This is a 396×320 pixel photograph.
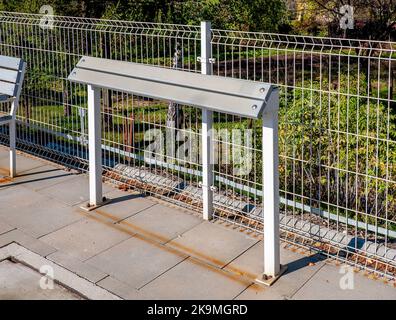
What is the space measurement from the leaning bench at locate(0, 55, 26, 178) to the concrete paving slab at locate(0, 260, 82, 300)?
234cm

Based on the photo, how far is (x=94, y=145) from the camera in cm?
636

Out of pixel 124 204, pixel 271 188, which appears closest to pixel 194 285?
pixel 271 188

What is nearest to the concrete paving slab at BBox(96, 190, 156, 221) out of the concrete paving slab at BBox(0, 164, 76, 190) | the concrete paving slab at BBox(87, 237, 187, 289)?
the concrete paving slab at BBox(87, 237, 187, 289)

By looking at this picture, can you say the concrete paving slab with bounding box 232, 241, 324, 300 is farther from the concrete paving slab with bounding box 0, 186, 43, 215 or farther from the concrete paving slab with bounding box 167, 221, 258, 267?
the concrete paving slab with bounding box 0, 186, 43, 215

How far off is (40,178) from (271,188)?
144 inches

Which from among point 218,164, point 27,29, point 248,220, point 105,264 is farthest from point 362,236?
point 27,29

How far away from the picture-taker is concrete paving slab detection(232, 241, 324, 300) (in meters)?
4.77

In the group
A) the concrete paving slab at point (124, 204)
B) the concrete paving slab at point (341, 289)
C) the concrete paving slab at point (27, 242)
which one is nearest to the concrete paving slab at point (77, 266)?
the concrete paving slab at point (27, 242)

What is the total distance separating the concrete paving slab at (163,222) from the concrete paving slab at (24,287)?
1.19 meters

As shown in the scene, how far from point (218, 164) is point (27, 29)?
3.53 m

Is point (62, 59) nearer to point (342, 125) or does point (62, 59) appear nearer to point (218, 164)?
point (218, 164)

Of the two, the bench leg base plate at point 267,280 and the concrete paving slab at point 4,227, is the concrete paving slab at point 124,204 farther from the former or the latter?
the bench leg base plate at point 267,280

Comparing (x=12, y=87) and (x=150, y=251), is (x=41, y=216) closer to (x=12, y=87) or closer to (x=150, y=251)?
(x=150, y=251)

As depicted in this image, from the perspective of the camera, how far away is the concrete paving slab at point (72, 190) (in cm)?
677
